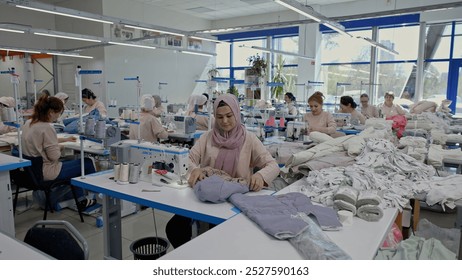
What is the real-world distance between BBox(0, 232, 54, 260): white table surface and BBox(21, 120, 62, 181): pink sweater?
218cm

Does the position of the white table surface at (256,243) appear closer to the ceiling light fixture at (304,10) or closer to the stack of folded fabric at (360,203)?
the stack of folded fabric at (360,203)

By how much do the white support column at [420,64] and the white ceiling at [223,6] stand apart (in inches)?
91.9

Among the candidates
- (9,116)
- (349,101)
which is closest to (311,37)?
(349,101)

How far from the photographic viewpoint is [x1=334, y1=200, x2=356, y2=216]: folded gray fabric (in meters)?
1.78

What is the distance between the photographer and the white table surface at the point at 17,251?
139 cm

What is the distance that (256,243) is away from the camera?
1.47 meters

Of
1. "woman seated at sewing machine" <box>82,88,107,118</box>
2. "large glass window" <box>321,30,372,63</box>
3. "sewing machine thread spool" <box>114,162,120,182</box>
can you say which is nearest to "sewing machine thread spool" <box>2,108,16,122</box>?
"sewing machine thread spool" <box>114,162,120,182</box>

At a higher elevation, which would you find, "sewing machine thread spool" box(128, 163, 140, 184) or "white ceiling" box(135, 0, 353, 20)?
"white ceiling" box(135, 0, 353, 20)

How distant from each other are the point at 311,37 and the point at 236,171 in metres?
9.72

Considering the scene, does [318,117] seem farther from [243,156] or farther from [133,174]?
[133,174]

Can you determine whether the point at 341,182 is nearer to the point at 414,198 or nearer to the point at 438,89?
the point at 414,198

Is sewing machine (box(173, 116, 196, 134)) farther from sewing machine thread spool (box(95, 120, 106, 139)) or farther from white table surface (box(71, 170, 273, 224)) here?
white table surface (box(71, 170, 273, 224))

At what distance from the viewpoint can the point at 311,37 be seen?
36.8 ft

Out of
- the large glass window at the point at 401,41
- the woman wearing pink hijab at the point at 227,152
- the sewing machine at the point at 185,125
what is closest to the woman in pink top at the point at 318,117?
the sewing machine at the point at 185,125
